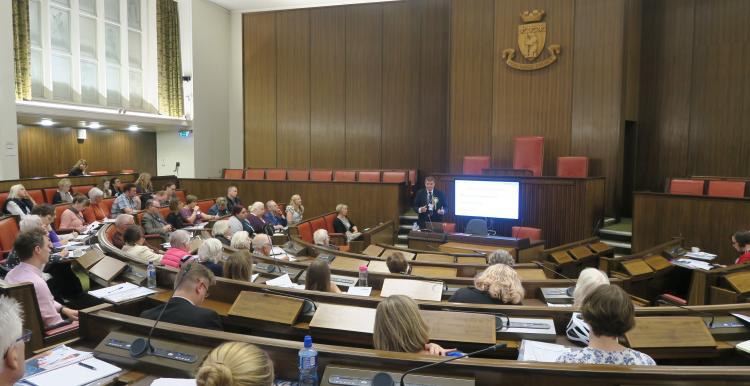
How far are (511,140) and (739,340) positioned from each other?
7118 millimetres

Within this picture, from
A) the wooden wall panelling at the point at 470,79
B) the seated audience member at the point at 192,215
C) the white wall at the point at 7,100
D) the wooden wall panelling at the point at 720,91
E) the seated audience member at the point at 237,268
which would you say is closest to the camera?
the seated audience member at the point at 237,268

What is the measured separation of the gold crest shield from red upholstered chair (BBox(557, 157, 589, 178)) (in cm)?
202

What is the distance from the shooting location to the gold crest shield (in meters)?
8.88

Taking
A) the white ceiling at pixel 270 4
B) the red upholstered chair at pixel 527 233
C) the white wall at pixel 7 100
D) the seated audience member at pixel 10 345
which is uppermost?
the white ceiling at pixel 270 4

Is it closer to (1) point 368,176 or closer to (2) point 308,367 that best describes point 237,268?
(2) point 308,367

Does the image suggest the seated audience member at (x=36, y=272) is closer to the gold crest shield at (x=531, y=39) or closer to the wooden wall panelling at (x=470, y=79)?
the wooden wall panelling at (x=470, y=79)

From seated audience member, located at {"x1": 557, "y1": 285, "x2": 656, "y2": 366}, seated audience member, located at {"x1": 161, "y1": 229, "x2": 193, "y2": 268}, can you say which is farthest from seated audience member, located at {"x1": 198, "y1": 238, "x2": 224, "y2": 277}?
seated audience member, located at {"x1": 557, "y1": 285, "x2": 656, "y2": 366}

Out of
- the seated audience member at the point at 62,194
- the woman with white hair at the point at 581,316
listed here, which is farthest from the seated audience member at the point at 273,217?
the woman with white hair at the point at 581,316

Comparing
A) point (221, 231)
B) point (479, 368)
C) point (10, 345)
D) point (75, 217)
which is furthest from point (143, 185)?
point (479, 368)

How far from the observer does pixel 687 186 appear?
284 inches

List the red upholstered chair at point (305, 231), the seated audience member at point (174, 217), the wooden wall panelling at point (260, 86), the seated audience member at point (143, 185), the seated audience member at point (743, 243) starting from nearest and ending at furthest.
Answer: the seated audience member at point (743, 243), the red upholstered chair at point (305, 231), the seated audience member at point (174, 217), the seated audience member at point (143, 185), the wooden wall panelling at point (260, 86)

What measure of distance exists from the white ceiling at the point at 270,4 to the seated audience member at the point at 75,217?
24.5 feet

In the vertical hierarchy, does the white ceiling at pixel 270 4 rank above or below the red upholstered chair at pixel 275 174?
above

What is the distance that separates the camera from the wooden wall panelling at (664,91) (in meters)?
9.00
